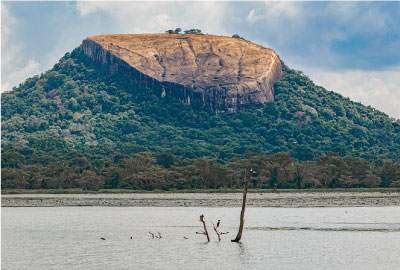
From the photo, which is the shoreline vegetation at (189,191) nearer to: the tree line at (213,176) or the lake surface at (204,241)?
the tree line at (213,176)

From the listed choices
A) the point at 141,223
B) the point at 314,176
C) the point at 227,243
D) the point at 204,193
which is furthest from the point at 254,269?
the point at 314,176

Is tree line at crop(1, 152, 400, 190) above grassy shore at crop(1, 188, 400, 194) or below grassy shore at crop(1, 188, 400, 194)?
above

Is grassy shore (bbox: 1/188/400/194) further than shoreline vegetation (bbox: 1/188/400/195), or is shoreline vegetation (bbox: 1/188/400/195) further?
grassy shore (bbox: 1/188/400/194)

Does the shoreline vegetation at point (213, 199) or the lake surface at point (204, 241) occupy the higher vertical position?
the shoreline vegetation at point (213, 199)

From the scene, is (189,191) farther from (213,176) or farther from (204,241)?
(204,241)

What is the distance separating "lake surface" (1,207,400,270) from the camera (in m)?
46.8

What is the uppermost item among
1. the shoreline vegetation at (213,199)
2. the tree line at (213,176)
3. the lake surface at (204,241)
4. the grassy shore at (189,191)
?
the tree line at (213,176)

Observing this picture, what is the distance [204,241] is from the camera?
57.8 metres

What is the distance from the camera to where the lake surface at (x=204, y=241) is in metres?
46.8

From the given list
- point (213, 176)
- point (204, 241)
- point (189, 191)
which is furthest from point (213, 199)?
point (204, 241)

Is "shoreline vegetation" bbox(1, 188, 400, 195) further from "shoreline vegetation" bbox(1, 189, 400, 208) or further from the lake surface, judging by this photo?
the lake surface

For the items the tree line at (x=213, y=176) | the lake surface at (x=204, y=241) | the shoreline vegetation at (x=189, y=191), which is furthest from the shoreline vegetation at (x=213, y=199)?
the lake surface at (x=204, y=241)

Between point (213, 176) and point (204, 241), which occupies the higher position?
point (213, 176)

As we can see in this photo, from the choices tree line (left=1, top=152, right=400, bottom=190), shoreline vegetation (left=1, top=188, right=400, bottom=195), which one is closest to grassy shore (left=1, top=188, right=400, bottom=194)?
shoreline vegetation (left=1, top=188, right=400, bottom=195)
